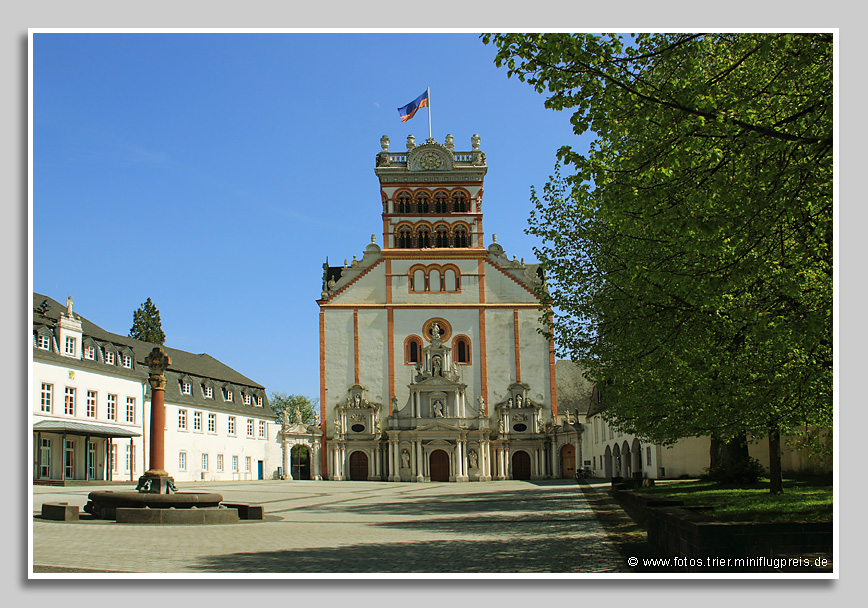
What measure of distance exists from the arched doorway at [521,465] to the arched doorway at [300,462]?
675 inches

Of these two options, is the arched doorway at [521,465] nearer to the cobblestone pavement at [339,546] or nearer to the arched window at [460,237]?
the arched window at [460,237]

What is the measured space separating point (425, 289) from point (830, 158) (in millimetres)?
58808

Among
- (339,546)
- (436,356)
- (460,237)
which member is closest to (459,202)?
(460,237)

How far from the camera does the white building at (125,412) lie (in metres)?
34.0

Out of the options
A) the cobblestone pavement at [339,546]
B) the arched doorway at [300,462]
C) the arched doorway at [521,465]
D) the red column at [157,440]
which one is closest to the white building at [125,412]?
the arched doorway at [300,462]

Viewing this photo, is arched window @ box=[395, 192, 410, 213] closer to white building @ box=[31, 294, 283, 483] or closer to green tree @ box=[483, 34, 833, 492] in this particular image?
white building @ box=[31, 294, 283, 483]

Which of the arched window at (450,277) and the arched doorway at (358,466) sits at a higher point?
the arched window at (450,277)

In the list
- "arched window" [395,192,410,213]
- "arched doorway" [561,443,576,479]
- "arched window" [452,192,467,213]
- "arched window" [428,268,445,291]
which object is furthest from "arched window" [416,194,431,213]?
"arched doorway" [561,443,576,479]

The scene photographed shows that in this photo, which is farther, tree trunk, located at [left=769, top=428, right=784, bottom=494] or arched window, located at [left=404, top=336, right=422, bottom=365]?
arched window, located at [left=404, top=336, right=422, bottom=365]

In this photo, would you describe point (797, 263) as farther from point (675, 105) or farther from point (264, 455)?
point (264, 455)

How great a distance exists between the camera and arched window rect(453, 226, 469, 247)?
231 ft

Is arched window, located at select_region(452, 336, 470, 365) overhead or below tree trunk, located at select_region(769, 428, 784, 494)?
overhead

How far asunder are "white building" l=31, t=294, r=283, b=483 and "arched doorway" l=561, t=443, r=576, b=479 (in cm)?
2272

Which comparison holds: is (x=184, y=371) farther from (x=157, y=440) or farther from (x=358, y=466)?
(x=157, y=440)
